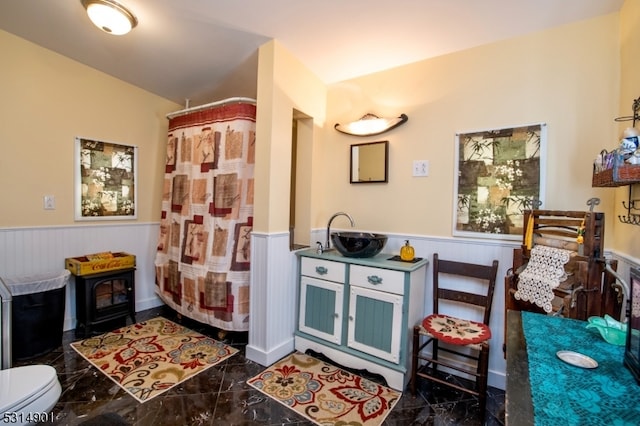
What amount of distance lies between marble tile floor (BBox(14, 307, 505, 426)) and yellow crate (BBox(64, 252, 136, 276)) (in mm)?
723

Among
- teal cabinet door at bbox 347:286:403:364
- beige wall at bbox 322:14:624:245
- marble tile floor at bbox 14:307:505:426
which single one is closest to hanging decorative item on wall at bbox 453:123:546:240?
beige wall at bbox 322:14:624:245

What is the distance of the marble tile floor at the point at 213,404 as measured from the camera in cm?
163

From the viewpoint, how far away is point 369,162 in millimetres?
2514

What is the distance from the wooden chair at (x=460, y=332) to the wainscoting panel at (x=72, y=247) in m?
2.87

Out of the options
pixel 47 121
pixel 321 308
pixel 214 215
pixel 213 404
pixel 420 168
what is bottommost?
pixel 213 404

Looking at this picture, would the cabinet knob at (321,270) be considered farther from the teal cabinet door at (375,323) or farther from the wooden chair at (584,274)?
the wooden chair at (584,274)

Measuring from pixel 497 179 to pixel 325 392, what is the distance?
1844mm

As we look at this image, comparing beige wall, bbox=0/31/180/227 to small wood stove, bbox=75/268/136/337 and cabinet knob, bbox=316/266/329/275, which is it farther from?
cabinet knob, bbox=316/266/329/275

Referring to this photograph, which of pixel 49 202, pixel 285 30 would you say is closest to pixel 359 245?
pixel 285 30

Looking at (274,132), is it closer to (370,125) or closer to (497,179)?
(370,125)

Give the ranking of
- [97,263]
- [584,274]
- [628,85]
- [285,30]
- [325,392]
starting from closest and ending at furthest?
[584,274] < [628,85] < [325,392] < [285,30] < [97,263]

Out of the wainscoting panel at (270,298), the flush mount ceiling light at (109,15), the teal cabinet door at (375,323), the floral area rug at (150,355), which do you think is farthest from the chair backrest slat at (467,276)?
the flush mount ceiling light at (109,15)

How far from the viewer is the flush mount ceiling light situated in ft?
5.74

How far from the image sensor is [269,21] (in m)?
1.90
